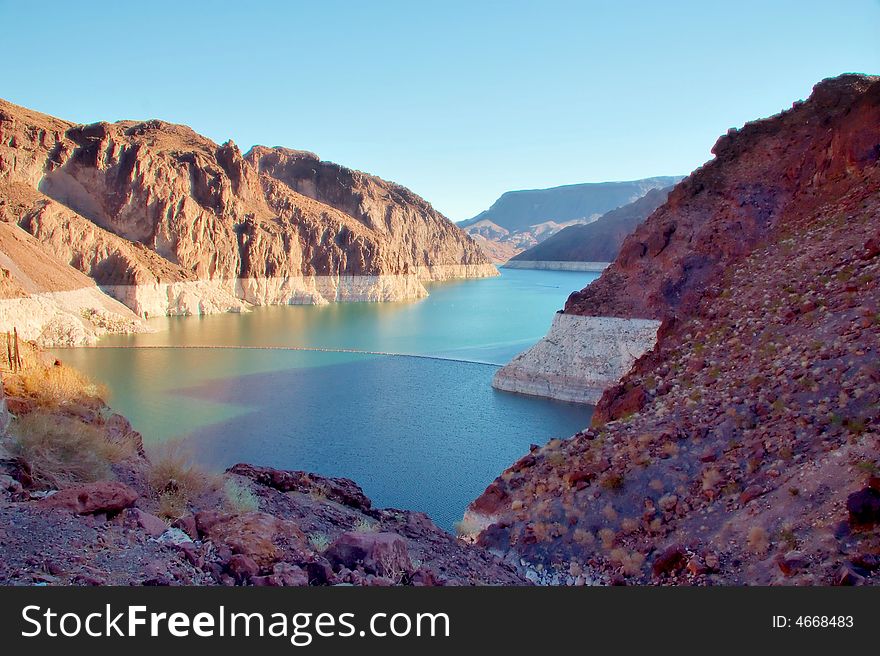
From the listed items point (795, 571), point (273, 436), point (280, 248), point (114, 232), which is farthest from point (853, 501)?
point (280, 248)

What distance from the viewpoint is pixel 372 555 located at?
6.35 metres

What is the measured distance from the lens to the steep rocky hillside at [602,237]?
163 meters

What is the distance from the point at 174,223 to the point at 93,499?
71.5 m

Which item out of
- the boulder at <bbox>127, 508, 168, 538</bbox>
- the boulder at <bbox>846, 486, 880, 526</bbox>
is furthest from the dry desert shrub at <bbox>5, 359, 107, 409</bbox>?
the boulder at <bbox>846, 486, 880, 526</bbox>

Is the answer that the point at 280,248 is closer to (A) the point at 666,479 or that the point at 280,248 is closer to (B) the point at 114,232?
(B) the point at 114,232

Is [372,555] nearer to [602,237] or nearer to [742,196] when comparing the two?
[742,196]

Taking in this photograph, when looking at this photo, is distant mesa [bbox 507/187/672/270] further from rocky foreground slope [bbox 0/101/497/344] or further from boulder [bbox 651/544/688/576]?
boulder [bbox 651/544/688/576]

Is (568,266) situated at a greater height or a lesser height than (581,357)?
greater

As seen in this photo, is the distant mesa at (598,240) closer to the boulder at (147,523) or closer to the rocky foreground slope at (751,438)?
the rocky foreground slope at (751,438)

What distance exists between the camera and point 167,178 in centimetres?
7356

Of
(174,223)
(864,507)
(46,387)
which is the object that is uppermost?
(174,223)

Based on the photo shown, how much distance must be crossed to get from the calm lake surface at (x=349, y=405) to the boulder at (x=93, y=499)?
572 cm

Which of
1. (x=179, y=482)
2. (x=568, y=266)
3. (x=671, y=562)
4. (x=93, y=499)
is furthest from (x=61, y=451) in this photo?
(x=568, y=266)

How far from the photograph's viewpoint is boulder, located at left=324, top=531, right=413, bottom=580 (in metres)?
6.29
